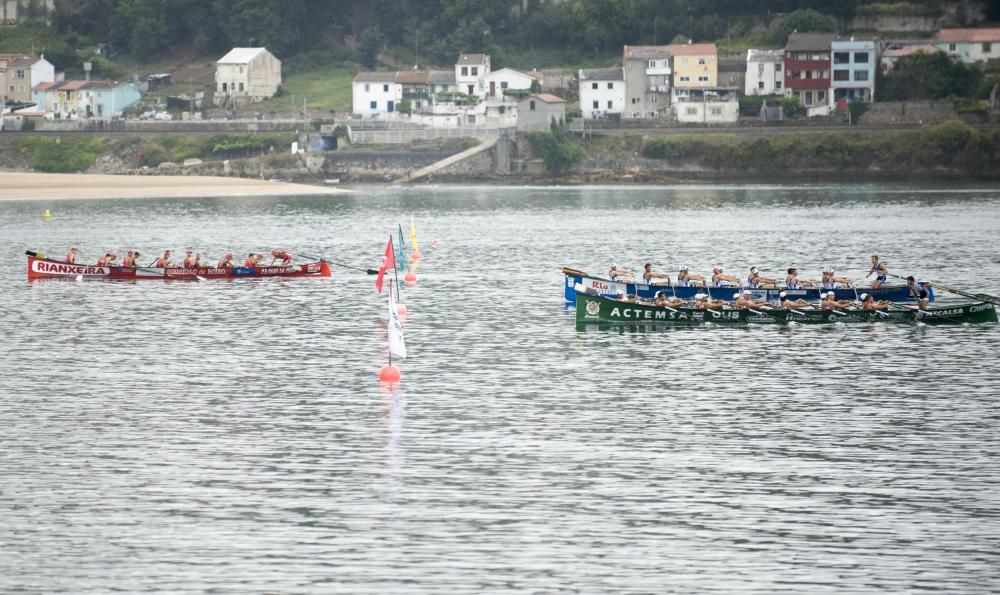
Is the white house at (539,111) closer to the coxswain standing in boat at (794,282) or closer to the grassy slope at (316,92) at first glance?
the grassy slope at (316,92)

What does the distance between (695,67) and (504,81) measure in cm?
2218

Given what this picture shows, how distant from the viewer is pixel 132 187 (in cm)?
13900

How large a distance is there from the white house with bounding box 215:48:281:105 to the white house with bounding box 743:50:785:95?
5820cm

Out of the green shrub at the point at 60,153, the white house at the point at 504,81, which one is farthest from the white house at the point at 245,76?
the white house at the point at 504,81

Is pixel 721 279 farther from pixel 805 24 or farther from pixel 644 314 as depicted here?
pixel 805 24

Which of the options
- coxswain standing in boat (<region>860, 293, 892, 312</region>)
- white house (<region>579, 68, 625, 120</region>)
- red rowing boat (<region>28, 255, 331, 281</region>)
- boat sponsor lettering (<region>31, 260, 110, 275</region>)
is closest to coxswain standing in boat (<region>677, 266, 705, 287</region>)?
coxswain standing in boat (<region>860, 293, 892, 312</region>)

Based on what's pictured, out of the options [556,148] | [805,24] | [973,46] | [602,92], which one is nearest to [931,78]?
[973,46]

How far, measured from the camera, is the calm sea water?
2580cm

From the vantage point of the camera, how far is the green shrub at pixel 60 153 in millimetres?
151875

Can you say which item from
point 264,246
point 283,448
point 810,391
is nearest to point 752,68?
point 264,246

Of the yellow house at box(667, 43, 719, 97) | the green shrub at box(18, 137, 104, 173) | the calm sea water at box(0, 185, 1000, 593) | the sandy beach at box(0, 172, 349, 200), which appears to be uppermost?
the yellow house at box(667, 43, 719, 97)

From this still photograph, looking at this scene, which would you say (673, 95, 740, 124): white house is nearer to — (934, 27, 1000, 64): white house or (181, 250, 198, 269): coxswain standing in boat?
(934, 27, 1000, 64): white house

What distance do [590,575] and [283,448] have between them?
1166cm

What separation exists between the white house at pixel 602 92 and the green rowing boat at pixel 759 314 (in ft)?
330
